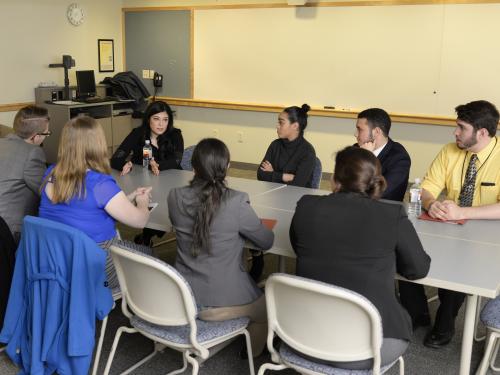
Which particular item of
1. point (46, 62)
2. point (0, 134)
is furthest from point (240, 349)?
point (46, 62)

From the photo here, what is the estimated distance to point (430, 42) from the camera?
6270 mm

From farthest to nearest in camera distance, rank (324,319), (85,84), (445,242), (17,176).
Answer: (85,84), (17,176), (445,242), (324,319)

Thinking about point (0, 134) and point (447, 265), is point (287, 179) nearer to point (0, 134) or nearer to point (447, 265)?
point (447, 265)

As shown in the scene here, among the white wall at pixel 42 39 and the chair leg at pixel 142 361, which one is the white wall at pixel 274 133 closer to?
the white wall at pixel 42 39

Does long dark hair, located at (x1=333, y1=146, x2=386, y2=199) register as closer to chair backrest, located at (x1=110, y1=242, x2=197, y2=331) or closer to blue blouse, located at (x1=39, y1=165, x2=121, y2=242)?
chair backrest, located at (x1=110, y1=242, x2=197, y2=331)

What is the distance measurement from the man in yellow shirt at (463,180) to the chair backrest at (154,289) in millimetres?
1459

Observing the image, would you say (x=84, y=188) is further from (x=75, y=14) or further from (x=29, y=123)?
(x=75, y=14)

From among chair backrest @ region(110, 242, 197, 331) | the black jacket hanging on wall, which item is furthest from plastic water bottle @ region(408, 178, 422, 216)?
the black jacket hanging on wall

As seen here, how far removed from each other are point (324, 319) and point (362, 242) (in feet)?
0.98

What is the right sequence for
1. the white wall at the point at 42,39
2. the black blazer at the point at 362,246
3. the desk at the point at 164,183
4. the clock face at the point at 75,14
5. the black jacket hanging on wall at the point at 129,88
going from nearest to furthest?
the black blazer at the point at 362,246, the desk at the point at 164,183, the white wall at the point at 42,39, the clock face at the point at 75,14, the black jacket hanging on wall at the point at 129,88

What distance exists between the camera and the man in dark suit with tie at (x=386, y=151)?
3.52 m

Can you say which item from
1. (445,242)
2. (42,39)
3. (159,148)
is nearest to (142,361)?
(445,242)

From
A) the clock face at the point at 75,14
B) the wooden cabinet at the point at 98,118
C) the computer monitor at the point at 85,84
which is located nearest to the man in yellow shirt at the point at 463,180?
the wooden cabinet at the point at 98,118

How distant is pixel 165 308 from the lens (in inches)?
90.8
